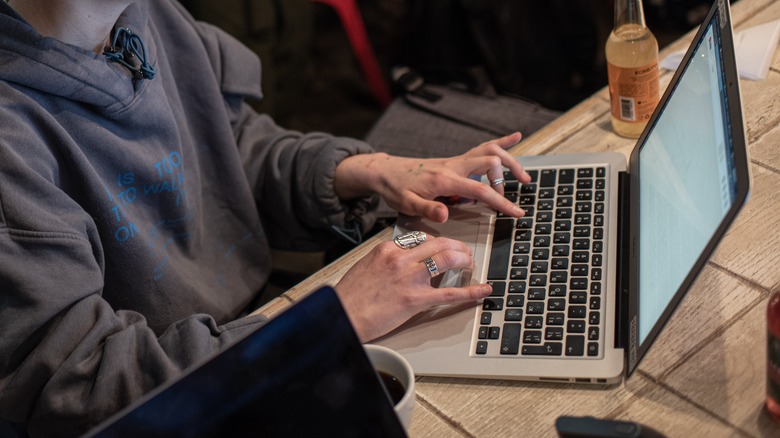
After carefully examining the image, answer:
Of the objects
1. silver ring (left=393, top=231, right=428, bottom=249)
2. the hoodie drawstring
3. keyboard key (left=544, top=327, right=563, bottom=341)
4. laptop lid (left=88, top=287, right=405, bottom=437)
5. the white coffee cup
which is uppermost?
the hoodie drawstring

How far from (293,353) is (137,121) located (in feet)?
1.90

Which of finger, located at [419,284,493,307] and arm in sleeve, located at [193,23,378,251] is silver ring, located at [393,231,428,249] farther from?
arm in sleeve, located at [193,23,378,251]

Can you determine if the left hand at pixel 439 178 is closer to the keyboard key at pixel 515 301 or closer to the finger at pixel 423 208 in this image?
the finger at pixel 423 208

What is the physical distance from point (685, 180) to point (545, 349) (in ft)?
0.75

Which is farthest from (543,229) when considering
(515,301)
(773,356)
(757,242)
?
(773,356)

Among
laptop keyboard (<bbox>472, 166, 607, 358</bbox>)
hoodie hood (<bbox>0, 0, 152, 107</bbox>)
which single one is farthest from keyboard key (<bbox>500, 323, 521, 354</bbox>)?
hoodie hood (<bbox>0, 0, 152, 107</bbox>)

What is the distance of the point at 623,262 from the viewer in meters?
1.02

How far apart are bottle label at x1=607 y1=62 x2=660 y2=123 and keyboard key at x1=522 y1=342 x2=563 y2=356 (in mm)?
439

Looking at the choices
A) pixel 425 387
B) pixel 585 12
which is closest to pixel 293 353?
pixel 425 387

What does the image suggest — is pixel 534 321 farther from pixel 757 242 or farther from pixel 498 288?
pixel 757 242

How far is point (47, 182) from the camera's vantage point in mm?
1006

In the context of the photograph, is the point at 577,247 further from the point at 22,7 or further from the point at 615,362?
the point at 22,7

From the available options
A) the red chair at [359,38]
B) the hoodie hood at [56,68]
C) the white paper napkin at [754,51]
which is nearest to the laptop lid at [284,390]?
the hoodie hood at [56,68]

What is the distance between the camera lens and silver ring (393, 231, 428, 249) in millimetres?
1091
